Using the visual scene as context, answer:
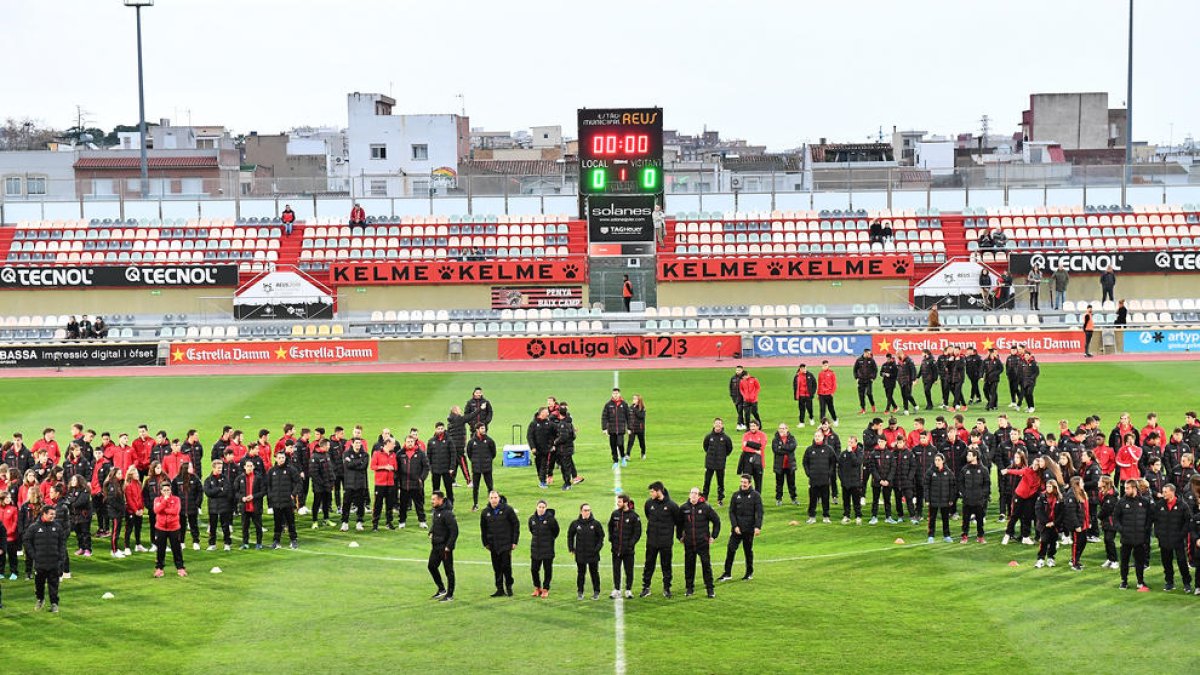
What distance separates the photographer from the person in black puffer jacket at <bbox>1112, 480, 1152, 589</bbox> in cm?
1909

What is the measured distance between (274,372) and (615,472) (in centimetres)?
1848

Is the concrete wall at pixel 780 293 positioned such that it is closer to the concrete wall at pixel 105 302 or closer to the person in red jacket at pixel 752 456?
the concrete wall at pixel 105 302

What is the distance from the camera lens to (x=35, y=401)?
124 ft

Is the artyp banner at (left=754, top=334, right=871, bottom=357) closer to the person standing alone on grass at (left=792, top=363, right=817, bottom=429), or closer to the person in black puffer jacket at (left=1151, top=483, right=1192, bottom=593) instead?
the person standing alone on grass at (left=792, top=363, right=817, bottom=429)

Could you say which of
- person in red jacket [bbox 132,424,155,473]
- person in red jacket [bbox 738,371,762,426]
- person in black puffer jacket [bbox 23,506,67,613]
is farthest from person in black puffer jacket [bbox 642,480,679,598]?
person in red jacket [bbox 738,371,762,426]

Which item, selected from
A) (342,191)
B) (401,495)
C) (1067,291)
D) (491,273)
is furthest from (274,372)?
(1067,291)

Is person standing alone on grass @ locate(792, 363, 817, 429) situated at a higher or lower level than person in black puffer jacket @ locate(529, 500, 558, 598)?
higher

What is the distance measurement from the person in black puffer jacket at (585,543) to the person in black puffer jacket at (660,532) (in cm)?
64

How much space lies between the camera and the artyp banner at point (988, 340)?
43.7m

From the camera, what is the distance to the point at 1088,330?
140ft

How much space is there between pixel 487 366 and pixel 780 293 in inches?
509

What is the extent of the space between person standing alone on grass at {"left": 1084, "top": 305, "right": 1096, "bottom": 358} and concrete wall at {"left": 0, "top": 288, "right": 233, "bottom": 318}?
28.9 m

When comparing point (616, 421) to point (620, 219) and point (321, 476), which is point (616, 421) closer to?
point (321, 476)

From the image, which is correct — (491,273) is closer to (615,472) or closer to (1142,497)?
(615,472)
